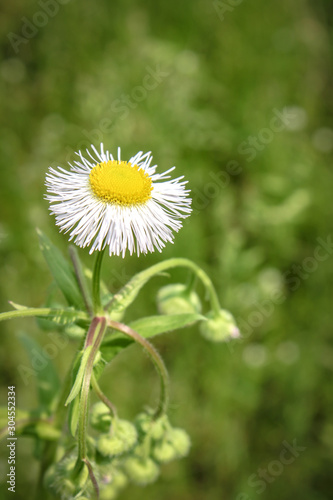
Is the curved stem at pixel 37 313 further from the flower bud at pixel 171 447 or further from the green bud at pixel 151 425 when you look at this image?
the flower bud at pixel 171 447

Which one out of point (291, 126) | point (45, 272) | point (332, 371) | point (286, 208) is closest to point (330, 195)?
point (286, 208)

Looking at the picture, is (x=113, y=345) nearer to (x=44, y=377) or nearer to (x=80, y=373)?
(x=80, y=373)

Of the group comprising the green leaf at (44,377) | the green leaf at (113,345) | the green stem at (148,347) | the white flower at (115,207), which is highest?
the white flower at (115,207)

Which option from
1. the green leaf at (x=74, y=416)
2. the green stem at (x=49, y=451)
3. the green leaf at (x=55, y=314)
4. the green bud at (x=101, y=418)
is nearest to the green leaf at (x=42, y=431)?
the green stem at (x=49, y=451)

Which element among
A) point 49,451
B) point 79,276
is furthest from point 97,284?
point 49,451

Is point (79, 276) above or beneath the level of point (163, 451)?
above

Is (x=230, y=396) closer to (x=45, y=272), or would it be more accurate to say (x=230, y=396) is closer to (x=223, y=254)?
(x=223, y=254)
